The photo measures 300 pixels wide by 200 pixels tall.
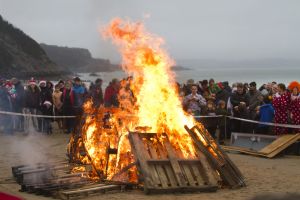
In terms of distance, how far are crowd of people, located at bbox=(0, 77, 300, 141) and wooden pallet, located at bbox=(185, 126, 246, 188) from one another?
13.7ft

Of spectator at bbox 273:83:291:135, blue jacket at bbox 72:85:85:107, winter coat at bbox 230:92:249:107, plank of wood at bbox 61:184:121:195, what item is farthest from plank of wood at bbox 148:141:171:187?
blue jacket at bbox 72:85:85:107

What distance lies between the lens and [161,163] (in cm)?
892

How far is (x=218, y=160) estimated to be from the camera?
373 inches

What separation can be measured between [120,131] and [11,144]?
5.59 m

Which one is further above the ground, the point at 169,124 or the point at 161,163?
the point at 169,124

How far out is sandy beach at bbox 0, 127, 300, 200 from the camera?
846cm

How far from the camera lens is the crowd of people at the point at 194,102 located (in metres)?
13.6

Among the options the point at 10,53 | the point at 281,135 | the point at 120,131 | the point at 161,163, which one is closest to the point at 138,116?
the point at 120,131

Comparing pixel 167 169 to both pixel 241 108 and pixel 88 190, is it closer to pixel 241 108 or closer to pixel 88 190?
pixel 88 190

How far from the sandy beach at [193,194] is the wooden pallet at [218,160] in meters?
0.24

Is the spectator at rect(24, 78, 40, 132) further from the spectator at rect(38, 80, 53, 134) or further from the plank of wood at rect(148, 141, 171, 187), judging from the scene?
the plank of wood at rect(148, 141, 171, 187)

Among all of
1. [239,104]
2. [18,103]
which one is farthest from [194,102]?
[18,103]

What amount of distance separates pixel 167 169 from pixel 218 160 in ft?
3.84

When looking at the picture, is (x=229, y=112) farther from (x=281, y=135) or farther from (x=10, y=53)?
(x=10, y=53)
